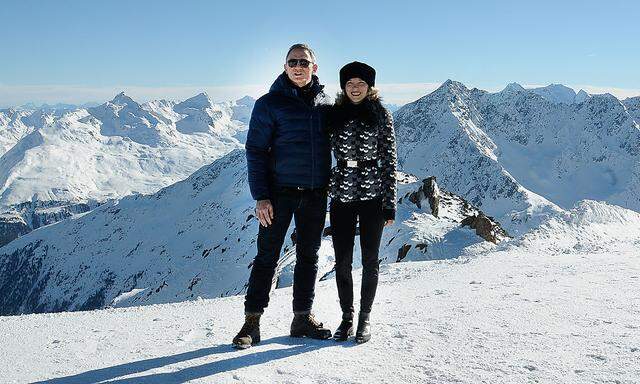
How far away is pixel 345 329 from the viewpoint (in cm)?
561

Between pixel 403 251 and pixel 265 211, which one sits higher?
pixel 265 211

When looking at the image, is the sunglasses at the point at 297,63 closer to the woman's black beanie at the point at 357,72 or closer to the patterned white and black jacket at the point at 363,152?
the woman's black beanie at the point at 357,72

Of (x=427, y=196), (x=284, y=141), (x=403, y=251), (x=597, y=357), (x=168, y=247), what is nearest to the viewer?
(x=597, y=357)

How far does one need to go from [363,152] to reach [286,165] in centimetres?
85

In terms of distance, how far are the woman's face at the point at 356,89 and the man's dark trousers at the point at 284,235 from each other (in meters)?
1.06

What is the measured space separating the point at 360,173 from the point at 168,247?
12203 centimetres

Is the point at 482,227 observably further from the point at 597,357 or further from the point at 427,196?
the point at 597,357

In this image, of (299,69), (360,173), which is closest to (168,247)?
(360,173)

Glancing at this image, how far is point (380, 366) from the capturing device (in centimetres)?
470

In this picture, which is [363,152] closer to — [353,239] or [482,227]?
[353,239]

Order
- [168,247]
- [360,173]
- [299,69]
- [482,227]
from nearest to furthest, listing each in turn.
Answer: [299,69]
[360,173]
[482,227]
[168,247]

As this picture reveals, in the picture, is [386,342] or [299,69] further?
[386,342]

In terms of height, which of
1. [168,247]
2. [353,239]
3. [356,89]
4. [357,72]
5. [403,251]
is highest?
[357,72]

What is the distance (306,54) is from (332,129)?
2.75ft
